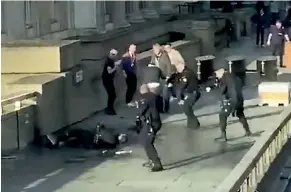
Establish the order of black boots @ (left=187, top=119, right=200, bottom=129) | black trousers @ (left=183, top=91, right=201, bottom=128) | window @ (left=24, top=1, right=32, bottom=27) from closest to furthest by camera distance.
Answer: black trousers @ (left=183, top=91, right=201, bottom=128), black boots @ (left=187, top=119, right=200, bottom=129), window @ (left=24, top=1, right=32, bottom=27)

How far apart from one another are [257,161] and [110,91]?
27.8ft

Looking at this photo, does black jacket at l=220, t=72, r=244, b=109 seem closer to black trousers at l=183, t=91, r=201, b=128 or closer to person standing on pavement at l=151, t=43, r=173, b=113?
black trousers at l=183, t=91, r=201, b=128

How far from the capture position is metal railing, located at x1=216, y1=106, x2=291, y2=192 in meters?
11.3

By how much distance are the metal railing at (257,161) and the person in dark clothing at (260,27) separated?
21.5 metres

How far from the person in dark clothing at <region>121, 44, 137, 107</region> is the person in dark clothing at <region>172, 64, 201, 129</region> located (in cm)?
175

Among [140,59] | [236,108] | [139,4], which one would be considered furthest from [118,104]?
[139,4]

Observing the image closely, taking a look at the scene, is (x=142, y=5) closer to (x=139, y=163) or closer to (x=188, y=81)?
(x=188, y=81)

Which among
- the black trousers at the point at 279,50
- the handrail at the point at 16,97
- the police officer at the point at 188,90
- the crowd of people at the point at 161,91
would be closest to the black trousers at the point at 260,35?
the black trousers at the point at 279,50

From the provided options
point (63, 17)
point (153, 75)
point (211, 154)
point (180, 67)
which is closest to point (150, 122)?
point (211, 154)

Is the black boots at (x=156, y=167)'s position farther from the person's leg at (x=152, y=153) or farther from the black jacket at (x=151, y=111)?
the black jacket at (x=151, y=111)

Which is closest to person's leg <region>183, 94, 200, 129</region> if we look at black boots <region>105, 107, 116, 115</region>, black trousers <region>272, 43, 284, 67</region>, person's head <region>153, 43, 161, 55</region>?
person's head <region>153, 43, 161, 55</region>

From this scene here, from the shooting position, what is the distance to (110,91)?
2131 centimetres

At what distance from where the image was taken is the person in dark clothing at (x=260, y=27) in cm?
3909

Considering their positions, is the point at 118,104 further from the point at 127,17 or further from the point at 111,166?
the point at 127,17
